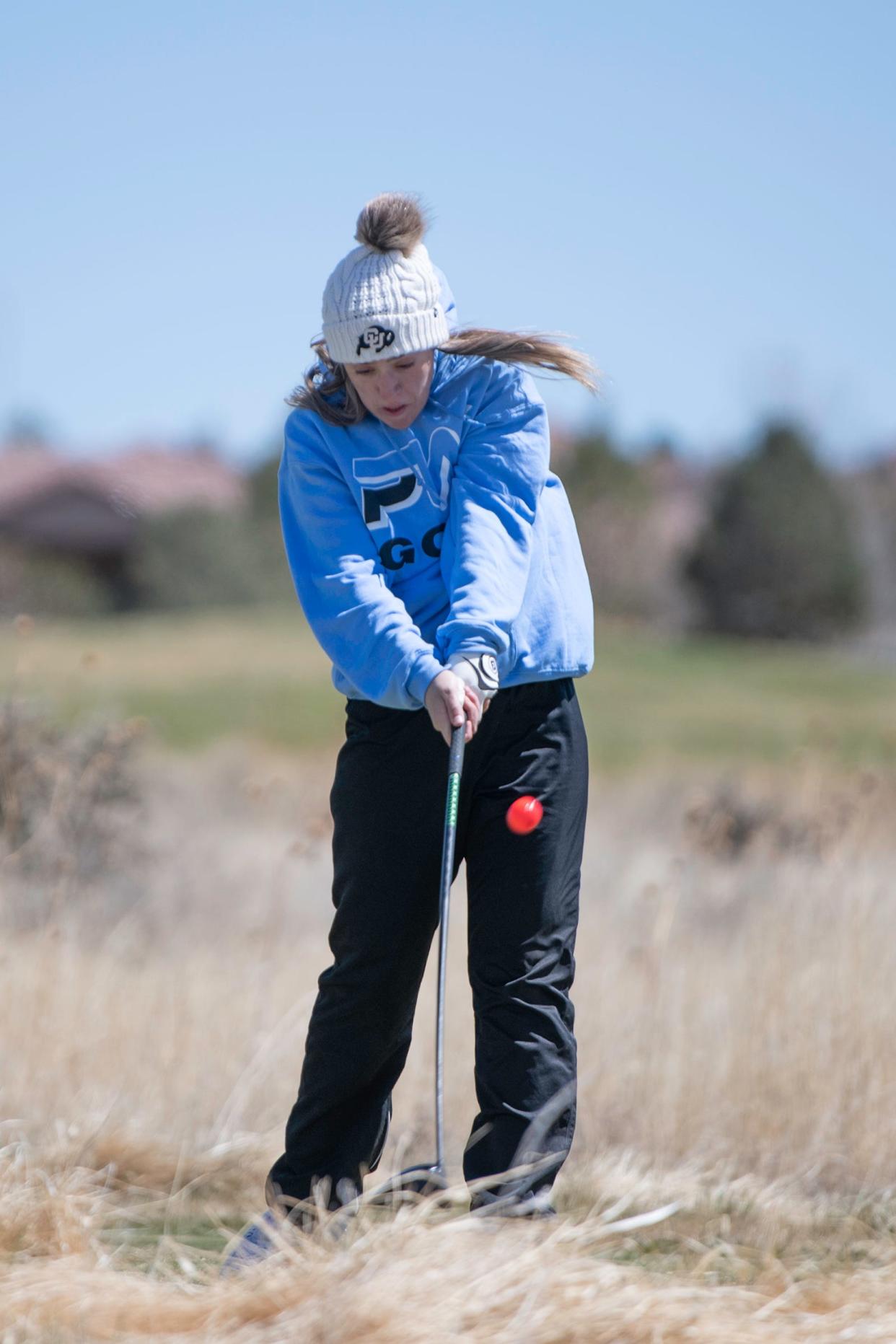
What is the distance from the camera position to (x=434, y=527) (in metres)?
2.86

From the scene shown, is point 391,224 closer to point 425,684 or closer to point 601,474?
point 425,684

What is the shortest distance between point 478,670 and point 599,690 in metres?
21.6

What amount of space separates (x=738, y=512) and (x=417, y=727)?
27.8m

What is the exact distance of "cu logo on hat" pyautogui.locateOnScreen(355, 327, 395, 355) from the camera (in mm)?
2725

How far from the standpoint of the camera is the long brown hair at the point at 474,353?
287cm

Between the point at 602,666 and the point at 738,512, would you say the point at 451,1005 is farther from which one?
the point at 738,512

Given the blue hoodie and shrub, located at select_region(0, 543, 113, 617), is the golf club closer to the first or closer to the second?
the blue hoodie

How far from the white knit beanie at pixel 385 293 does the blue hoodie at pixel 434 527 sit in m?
0.15

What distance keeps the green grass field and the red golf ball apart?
10.0 metres

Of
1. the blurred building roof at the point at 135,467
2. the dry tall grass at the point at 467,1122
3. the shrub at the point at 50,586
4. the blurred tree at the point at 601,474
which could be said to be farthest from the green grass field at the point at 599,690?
the dry tall grass at the point at 467,1122

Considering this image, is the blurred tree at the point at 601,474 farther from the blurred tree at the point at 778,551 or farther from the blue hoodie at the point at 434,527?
the blue hoodie at the point at 434,527

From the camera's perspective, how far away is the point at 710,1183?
3.57m

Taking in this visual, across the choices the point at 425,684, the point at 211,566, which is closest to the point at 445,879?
the point at 425,684

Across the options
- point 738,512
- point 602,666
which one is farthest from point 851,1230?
point 738,512
